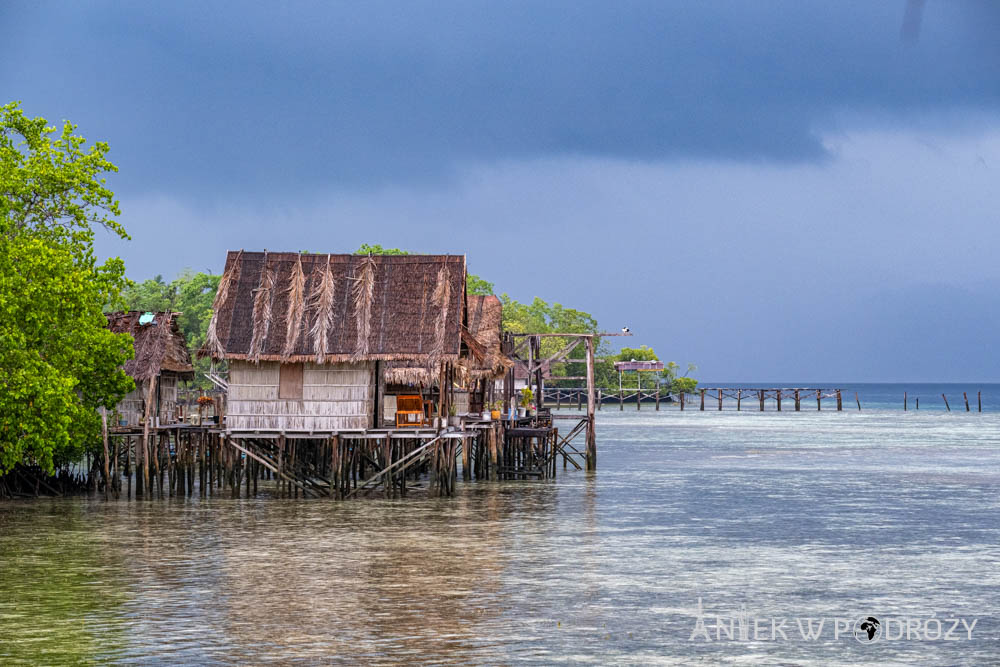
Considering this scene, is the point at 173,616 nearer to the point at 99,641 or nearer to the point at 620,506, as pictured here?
the point at 99,641

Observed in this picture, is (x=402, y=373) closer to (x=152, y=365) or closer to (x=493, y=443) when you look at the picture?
(x=493, y=443)

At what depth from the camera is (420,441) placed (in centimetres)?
3216

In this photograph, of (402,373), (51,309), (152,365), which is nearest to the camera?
(51,309)

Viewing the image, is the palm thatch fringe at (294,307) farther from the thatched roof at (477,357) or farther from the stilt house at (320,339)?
the thatched roof at (477,357)

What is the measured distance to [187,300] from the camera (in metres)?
91.9

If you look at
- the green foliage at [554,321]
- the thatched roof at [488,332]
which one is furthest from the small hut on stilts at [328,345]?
the green foliage at [554,321]

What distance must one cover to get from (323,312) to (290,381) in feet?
6.17

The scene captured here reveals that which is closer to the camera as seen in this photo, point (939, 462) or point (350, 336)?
point (350, 336)

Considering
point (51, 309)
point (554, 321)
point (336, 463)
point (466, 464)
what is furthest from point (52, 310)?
point (554, 321)

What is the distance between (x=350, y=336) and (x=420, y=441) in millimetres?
3970

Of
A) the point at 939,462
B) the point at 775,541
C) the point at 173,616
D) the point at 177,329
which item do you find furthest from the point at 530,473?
the point at 173,616

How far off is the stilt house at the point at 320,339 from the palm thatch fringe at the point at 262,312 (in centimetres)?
3

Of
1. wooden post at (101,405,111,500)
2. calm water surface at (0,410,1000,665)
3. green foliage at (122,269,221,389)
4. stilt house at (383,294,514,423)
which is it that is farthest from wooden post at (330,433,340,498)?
green foliage at (122,269,221,389)

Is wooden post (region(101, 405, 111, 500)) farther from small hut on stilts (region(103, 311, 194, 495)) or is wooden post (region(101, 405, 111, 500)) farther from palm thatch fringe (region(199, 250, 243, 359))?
palm thatch fringe (region(199, 250, 243, 359))
